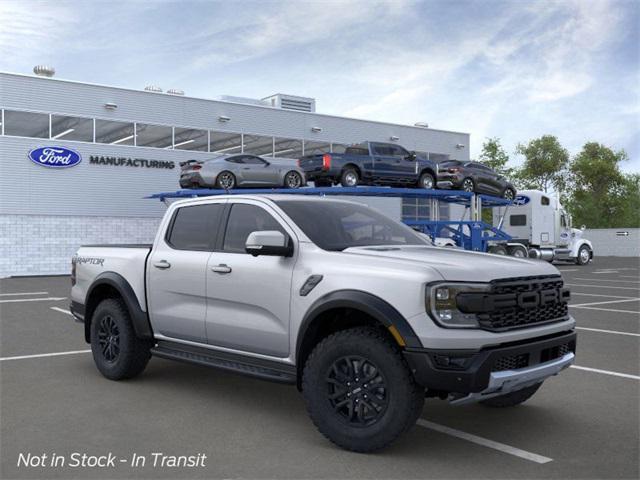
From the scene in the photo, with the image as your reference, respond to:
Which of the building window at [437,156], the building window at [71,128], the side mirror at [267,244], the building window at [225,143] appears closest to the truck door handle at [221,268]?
the side mirror at [267,244]

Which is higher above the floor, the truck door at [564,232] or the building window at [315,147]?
the building window at [315,147]

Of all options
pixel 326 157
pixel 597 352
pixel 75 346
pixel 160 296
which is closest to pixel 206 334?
pixel 160 296

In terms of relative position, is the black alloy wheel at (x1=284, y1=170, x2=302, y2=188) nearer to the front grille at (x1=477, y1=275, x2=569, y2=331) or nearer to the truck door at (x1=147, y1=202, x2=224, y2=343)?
the truck door at (x1=147, y1=202, x2=224, y2=343)

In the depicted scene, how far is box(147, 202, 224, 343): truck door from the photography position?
5.97 meters

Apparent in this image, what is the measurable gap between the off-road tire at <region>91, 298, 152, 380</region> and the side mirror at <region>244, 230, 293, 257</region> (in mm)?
2080

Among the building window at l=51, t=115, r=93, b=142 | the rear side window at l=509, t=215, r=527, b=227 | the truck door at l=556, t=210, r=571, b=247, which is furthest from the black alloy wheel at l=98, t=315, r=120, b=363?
the truck door at l=556, t=210, r=571, b=247

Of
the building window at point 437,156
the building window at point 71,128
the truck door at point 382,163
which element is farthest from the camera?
the building window at point 437,156

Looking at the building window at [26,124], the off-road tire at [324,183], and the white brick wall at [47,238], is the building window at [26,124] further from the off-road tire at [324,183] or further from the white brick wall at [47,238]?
the off-road tire at [324,183]

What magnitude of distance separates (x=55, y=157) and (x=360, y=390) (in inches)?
1047

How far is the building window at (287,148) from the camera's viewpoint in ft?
114

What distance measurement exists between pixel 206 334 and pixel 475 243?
19926mm

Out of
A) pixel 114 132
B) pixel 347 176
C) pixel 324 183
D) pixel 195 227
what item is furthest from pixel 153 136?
pixel 195 227

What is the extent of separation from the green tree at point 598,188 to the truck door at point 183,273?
2865 inches

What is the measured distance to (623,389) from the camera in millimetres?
6496
